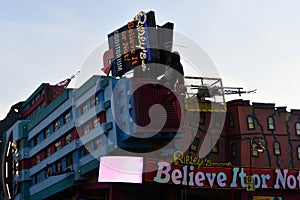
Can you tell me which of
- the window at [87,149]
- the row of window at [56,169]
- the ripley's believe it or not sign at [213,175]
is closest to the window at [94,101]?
the window at [87,149]

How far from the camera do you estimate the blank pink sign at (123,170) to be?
175ft

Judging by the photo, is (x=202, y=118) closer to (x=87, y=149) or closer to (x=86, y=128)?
(x=86, y=128)

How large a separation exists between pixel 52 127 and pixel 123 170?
2094 centimetres

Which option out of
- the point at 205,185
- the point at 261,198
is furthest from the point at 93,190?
the point at 261,198

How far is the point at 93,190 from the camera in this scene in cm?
6106

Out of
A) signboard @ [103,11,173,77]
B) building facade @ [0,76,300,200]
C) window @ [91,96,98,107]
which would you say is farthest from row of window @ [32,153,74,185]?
signboard @ [103,11,173,77]

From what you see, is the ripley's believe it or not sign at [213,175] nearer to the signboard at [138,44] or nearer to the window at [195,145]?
the window at [195,145]

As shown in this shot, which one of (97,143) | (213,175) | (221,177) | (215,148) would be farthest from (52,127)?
(221,177)

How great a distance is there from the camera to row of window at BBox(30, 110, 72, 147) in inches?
2648

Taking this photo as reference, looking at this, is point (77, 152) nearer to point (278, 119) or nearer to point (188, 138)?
point (188, 138)

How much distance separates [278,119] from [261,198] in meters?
11.7

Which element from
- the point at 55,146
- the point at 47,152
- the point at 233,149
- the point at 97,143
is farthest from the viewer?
the point at 47,152

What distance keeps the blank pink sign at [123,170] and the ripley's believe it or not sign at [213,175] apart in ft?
2.63

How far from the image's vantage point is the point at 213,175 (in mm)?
56500
